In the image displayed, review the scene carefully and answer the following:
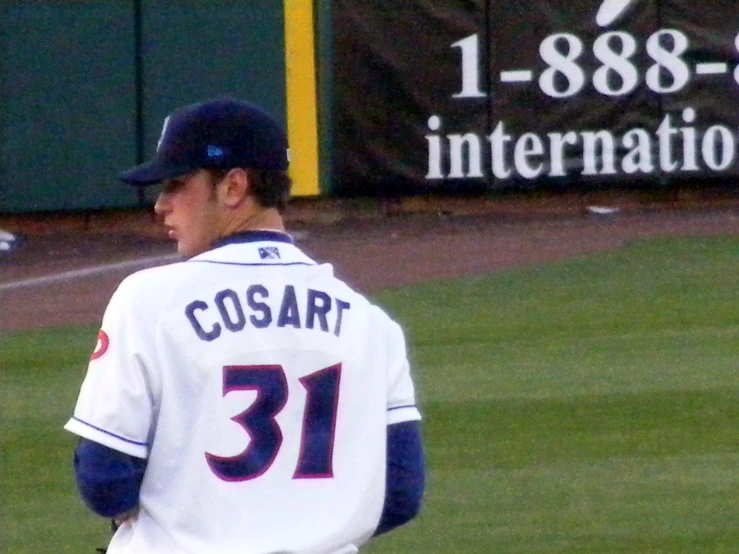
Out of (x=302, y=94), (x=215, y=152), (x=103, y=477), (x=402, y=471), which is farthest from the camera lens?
(x=302, y=94)

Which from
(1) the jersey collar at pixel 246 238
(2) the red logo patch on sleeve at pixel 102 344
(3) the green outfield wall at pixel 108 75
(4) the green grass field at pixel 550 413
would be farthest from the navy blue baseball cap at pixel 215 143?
(3) the green outfield wall at pixel 108 75

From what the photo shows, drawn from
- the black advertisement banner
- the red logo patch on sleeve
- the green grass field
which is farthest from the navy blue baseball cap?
the black advertisement banner

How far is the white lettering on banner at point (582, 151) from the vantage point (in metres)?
14.9

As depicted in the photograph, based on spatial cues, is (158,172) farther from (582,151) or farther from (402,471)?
(582,151)

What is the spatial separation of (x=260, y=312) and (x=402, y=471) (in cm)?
37

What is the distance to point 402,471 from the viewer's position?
8.59ft

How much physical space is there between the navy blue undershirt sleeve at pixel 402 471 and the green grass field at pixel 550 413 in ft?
10.6

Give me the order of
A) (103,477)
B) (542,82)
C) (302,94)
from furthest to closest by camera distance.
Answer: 1. (302,94)
2. (542,82)
3. (103,477)

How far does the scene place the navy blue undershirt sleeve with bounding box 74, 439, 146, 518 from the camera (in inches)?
93.0

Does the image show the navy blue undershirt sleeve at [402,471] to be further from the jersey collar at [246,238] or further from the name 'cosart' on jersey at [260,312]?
the jersey collar at [246,238]

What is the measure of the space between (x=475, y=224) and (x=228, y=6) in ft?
9.58

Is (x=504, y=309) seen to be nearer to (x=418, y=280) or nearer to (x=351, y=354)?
(x=418, y=280)

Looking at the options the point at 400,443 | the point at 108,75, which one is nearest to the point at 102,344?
the point at 400,443

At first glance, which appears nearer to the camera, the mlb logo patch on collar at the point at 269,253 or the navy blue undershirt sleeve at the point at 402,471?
the mlb logo patch on collar at the point at 269,253
